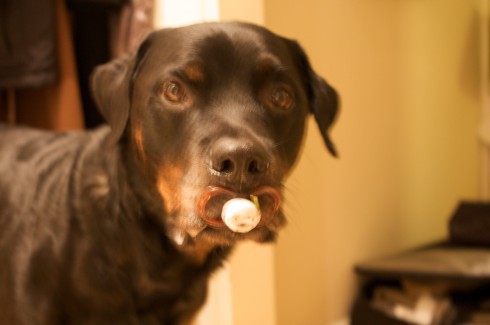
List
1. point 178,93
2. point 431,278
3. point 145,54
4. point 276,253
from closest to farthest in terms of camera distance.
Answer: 1. point 178,93
2. point 145,54
3. point 276,253
4. point 431,278

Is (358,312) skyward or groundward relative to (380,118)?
groundward

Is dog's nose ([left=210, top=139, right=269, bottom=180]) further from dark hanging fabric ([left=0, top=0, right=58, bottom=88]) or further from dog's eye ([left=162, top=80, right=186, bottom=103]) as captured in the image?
dark hanging fabric ([left=0, top=0, right=58, bottom=88])

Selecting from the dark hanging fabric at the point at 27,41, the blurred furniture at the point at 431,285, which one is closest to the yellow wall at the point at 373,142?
the blurred furniture at the point at 431,285

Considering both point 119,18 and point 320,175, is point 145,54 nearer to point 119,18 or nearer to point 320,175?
point 119,18

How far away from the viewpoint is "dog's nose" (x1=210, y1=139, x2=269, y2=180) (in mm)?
992

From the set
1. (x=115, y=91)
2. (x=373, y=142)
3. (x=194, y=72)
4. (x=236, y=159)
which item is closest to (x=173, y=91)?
(x=194, y=72)

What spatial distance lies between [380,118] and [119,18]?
128cm

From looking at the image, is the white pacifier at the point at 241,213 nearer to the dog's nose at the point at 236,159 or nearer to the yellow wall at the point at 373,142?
the dog's nose at the point at 236,159

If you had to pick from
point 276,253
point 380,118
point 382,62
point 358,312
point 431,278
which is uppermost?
point 382,62

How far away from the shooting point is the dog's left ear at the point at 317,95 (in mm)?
1484

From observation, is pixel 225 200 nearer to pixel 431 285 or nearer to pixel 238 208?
pixel 238 208

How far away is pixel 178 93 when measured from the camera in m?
1.22

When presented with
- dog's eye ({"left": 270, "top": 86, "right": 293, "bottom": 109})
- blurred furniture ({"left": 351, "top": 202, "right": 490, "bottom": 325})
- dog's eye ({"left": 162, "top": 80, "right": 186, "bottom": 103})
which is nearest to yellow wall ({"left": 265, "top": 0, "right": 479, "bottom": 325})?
blurred furniture ({"left": 351, "top": 202, "right": 490, "bottom": 325})

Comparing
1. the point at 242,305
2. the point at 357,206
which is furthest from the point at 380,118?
the point at 242,305
